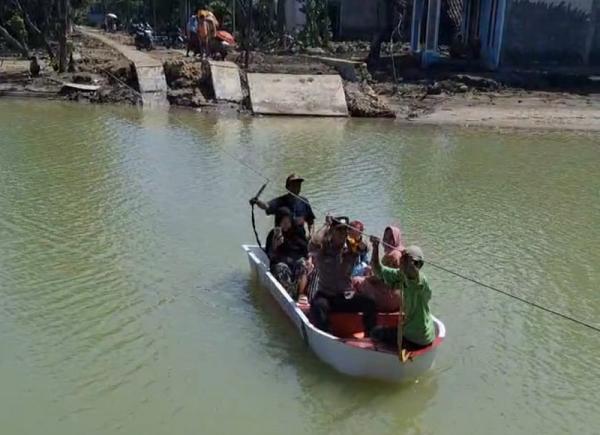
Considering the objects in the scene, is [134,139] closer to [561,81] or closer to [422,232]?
[422,232]

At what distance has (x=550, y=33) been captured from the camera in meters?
26.2

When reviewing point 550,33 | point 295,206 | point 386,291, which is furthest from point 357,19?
point 386,291

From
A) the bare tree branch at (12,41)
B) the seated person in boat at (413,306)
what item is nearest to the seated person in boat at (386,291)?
the seated person in boat at (413,306)

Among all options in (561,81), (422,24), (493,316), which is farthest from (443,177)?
(422,24)

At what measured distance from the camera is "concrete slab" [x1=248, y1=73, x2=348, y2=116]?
2236 cm

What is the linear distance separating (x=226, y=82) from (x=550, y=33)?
11034 mm

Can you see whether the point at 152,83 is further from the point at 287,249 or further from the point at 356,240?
the point at 356,240

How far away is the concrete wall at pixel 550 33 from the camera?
85.5 ft

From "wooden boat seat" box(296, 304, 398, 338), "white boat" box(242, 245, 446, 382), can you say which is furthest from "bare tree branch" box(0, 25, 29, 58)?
"wooden boat seat" box(296, 304, 398, 338)

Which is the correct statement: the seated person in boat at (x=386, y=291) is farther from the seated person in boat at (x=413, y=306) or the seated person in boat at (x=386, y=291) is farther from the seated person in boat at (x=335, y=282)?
the seated person in boat at (x=413, y=306)

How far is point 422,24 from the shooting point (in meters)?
28.9

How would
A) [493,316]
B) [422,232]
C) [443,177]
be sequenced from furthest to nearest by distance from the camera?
[443,177] < [422,232] < [493,316]

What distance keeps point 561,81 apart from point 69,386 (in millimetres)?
21490

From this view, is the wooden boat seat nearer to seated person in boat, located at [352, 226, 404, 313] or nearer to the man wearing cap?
seated person in boat, located at [352, 226, 404, 313]
